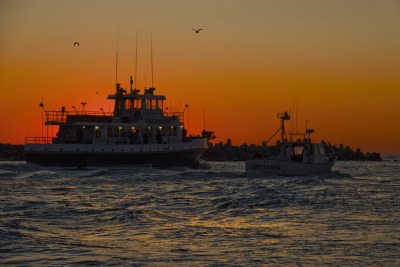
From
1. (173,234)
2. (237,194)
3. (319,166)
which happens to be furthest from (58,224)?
(319,166)

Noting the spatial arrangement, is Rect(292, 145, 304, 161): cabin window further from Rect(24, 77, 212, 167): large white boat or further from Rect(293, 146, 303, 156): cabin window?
Rect(24, 77, 212, 167): large white boat

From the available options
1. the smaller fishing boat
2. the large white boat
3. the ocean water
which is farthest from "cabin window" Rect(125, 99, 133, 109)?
the ocean water

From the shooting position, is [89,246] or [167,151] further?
[167,151]

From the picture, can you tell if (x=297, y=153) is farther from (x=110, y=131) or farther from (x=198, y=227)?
(x=198, y=227)

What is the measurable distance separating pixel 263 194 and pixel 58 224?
1508 centimetres

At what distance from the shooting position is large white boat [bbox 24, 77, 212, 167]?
208 feet

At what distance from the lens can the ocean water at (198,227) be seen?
16.0m

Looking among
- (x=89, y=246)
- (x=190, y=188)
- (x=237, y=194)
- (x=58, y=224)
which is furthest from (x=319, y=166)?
(x=89, y=246)

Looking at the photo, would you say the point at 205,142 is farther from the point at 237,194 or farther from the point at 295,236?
the point at 295,236

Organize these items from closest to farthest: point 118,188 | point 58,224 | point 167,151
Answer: point 58,224, point 118,188, point 167,151

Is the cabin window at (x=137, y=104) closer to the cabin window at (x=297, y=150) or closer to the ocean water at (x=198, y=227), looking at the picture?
the cabin window at (x=297, y=150)

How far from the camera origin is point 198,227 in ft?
70.8

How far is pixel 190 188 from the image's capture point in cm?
4022

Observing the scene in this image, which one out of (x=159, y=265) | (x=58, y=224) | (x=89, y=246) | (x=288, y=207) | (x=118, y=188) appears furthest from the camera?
(x=118, y=188)
